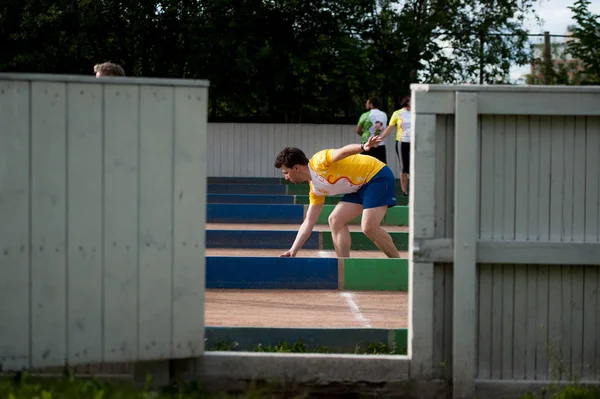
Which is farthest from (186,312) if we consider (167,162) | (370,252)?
(370,252)

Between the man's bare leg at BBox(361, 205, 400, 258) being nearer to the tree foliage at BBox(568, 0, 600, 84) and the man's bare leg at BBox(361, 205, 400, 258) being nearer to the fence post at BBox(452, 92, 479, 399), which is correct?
the fence post at BBox(452, 92, 479, 399)

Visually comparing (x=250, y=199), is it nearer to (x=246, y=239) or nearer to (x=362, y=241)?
(x=246, y=239)

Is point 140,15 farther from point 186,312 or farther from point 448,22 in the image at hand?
point 186,312

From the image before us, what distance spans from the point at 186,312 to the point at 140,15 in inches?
781

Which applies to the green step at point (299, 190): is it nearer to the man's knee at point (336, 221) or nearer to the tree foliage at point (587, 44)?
the tree foliage at point (587, 44)

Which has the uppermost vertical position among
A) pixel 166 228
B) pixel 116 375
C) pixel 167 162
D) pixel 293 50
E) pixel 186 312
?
pixel 293 50

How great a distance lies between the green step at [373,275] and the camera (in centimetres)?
938

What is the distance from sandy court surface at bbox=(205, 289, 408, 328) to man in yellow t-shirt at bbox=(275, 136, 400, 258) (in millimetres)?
650

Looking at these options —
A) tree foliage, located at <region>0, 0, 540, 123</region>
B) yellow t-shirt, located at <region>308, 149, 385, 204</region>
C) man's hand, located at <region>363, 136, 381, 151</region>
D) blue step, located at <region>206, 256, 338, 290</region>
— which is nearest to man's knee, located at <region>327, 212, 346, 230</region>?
yellow t-shirt, located at <region>308, 149, 385, 204</region>

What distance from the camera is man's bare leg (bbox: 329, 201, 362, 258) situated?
31.3 feet

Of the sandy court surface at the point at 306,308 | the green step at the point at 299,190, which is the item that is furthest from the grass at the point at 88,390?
the green step at the point at 299,190

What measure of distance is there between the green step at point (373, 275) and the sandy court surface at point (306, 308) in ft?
0.40

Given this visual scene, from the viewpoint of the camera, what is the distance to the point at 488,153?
5.35 metres

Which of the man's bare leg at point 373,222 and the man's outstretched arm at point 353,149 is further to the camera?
the man's bare leg at point 373,222
